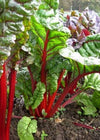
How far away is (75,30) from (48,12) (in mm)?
491

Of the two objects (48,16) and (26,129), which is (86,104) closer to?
(26,129)

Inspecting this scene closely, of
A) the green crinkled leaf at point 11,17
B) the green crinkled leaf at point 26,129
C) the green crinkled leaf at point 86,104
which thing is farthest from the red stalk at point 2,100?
the green crinkled leaf at point 86,104

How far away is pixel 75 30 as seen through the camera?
1467 millimetres

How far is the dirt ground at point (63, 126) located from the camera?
129 centimetres

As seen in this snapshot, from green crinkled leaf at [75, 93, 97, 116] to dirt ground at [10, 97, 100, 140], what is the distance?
4 centimetres

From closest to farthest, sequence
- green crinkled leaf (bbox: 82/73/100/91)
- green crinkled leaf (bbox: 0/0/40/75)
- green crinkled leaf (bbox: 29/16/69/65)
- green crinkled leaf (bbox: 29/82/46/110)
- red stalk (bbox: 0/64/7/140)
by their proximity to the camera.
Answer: green crinkled leaf (bbox: 0/0/40/75) < red stalk (bbox: 0/64/7/140) < green crinkled leaf (bbox: 29/16/69/65) < green crinkled leaf (bbox: 29/82/46/110) < green crinkled leaf (bbox: 82/73/100/91)

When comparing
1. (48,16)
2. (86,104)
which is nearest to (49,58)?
(48,16)

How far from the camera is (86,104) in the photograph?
1548 millimetres

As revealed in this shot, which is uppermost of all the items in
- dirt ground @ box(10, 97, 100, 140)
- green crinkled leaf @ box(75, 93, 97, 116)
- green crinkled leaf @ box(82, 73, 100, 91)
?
green crinkled leaf @ box(82, 73, 100, 91)

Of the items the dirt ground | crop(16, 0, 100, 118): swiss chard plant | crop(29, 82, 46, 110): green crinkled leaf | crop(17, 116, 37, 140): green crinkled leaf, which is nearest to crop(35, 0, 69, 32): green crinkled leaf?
crop(16, 0, 100, 118): swiss chard plant

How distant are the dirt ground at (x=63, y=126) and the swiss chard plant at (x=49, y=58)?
0.07 m

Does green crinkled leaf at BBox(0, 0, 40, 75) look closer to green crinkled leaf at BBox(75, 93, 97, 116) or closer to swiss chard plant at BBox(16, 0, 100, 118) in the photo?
swiss chard plant at BBox(16, 0, 100, 118)

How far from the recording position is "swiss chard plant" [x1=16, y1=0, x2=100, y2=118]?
39.9 inches

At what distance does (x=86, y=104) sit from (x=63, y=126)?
273 mm
